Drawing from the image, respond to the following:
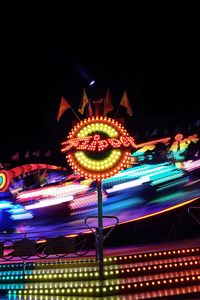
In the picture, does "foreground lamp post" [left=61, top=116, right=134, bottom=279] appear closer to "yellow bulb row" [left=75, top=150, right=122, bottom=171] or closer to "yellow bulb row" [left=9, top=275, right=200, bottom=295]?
"yellow bulb row" [left=75, top=150, right=122, bottom=171]

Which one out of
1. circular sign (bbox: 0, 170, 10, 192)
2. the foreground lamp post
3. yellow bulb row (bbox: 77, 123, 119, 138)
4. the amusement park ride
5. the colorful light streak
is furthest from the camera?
circular sign (bbox: 0, 170, 10, 192)

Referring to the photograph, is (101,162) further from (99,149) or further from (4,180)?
(4,180)

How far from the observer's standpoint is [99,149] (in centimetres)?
803

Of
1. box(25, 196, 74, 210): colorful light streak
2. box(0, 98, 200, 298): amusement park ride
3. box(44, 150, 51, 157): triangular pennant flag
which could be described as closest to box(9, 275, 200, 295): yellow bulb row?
box(0, 98, 200, 298): amusement park ride

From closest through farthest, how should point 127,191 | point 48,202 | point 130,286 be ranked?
point 130,286, point 127,191, point 48,202

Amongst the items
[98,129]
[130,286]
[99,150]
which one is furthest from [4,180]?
[130,286]

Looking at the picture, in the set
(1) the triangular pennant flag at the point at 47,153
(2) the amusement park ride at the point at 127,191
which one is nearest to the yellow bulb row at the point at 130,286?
(2) the amusement park ride at the point at 127,191

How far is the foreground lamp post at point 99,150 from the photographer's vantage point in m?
7.97

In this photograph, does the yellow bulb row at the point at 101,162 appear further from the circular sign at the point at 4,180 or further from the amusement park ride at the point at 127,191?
the circular sign at the point at 4,180

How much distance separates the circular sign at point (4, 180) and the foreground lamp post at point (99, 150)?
7185mm

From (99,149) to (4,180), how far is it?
306 inches

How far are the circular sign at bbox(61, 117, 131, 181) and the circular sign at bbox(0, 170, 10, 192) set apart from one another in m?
7.20

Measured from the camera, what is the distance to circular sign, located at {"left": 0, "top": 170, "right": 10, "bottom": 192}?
582 inches

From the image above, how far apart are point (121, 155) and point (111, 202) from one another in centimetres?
436
